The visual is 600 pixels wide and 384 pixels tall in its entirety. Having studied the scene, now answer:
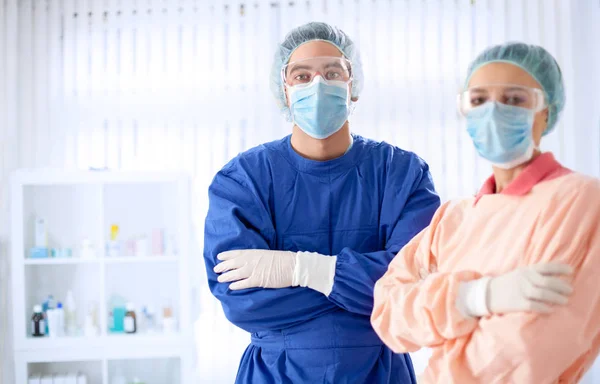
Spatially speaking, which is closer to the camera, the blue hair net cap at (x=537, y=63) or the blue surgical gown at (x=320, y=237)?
the blue hair net cap at (x=537, y=63)

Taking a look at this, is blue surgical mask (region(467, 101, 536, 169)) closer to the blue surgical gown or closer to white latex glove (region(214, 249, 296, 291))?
the blue surgical gown

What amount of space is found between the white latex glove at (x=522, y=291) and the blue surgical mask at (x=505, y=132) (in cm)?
24

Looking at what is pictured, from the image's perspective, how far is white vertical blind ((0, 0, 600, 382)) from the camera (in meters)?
4.07

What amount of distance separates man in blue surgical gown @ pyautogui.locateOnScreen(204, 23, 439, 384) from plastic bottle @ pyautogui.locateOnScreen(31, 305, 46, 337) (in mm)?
2392

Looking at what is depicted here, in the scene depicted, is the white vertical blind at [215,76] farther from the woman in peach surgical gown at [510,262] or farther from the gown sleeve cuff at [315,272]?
the woman in peach surgical gown at [510,262]

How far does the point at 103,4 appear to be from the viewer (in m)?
4.16

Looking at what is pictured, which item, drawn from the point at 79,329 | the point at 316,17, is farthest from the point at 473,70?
the point at 79,329

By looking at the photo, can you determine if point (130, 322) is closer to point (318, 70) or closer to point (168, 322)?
point (168, 322)

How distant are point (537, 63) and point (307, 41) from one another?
0.74 metres

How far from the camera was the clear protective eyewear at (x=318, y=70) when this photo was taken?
1.71 m

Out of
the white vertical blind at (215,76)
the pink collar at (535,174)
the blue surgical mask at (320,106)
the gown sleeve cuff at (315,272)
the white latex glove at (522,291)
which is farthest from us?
the white vertical blind at (215,76)

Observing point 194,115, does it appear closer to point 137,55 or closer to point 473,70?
point 137,55

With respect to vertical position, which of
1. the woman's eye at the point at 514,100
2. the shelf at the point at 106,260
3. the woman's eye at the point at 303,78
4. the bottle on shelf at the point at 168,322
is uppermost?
the woman's eye at the point at 303,78

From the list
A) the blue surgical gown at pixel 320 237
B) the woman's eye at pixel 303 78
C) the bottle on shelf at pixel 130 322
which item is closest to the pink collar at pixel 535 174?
the blue surgical gown at pixel 320 237
